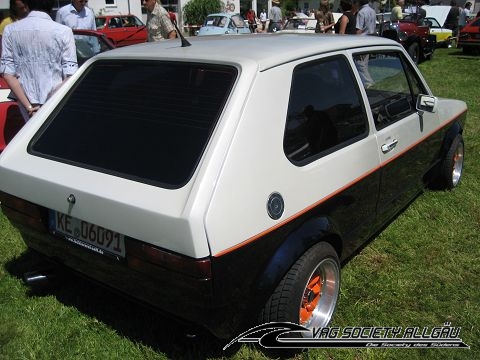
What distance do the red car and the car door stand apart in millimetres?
12650

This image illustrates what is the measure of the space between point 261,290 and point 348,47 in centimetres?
157

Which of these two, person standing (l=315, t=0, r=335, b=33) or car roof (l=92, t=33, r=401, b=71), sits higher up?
car roof (l=92, t=33, r=401, b=71)

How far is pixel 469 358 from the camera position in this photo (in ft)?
7.80

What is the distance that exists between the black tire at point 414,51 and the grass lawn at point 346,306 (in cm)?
953

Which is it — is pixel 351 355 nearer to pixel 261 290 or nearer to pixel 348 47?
pixel 261 290

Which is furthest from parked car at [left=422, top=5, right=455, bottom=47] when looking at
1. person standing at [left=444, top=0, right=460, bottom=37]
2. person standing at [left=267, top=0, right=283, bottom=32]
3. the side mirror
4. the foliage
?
the side mirror

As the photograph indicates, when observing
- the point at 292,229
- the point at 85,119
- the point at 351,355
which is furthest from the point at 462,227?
the point at 85,119

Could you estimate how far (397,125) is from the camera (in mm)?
3051

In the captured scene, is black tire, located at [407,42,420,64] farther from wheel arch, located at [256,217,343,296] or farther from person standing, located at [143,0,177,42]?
wheel arch, located at [256,217,343,296]

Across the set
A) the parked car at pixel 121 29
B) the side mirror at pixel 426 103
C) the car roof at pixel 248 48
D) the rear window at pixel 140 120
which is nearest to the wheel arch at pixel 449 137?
the side mirror at pixel 426 103

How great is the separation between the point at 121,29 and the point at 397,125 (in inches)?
669

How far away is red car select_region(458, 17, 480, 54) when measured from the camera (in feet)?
46.7

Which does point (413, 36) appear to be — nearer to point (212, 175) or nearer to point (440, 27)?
point (440, 27)

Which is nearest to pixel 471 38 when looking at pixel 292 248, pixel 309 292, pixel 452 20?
pixel 452 20
